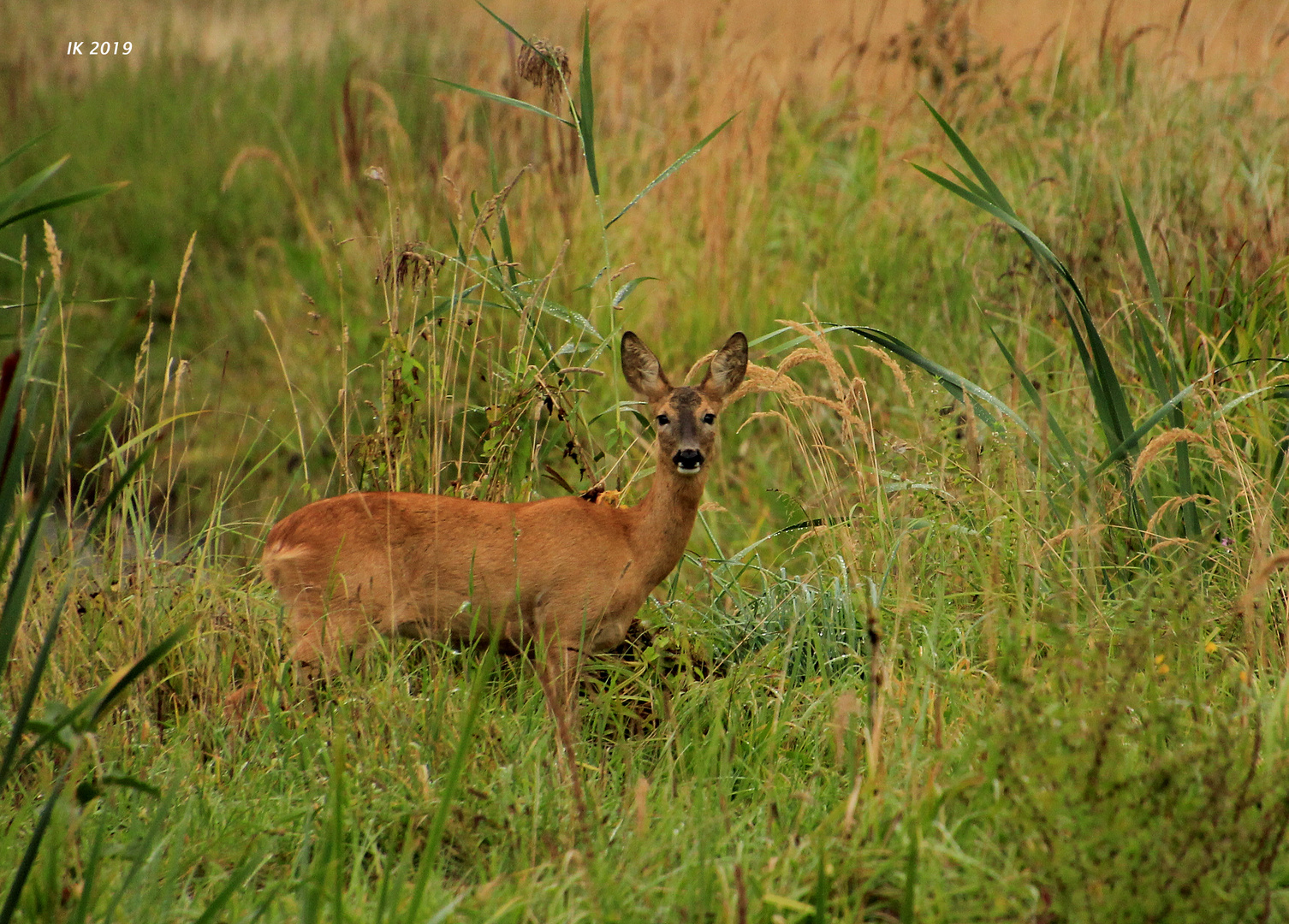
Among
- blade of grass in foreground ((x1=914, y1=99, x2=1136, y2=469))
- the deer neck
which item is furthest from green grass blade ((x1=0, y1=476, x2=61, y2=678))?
blade of grass in foreground ((x1=914, y1=99, x2=1136, y2=469))

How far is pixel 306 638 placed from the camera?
3.88 metres

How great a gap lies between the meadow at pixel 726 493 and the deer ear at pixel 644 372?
0.64 feet

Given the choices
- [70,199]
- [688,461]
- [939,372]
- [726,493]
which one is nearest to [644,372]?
[688,461]

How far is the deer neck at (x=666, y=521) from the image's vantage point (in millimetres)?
4199

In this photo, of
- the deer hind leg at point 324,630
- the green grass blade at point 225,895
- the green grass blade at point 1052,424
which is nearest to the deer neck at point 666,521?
the deer hind leg at point 324,630

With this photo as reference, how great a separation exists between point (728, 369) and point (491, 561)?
1.01 m

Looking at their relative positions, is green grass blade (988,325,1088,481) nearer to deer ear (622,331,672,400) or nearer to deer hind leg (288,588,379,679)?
deer ear (622,331,672,400)

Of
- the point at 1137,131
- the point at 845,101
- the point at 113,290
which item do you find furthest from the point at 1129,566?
the point at 113,290

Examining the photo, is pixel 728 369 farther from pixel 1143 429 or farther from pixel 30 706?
pixel 30 706

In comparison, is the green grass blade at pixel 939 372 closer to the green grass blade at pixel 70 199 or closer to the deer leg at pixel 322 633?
the deer leg at pixel 322 633

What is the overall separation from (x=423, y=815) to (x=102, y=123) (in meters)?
7.88

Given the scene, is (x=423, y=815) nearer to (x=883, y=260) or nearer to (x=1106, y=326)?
(x=1106, y=326)

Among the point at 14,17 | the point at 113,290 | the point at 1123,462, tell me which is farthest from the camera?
the point at 14,17

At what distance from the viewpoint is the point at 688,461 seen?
4.12 metres
